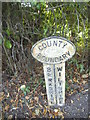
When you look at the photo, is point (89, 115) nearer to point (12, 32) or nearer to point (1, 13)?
point (12, 32)

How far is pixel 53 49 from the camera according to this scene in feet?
4.66

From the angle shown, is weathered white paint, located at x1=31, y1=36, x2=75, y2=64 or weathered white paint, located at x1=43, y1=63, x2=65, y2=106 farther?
weathered white paint, located at x1=43, y1=63, x2=65, y2=106

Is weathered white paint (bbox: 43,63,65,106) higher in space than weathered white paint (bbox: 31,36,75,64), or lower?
lower

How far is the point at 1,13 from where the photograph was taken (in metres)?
1.75

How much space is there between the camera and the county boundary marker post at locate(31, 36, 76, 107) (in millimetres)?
1389

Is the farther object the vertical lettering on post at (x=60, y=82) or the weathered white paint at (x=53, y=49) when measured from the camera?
the vertical lettering on post at (x=60, y=82)

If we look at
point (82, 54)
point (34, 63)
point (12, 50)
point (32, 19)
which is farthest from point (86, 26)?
point (12, 50)

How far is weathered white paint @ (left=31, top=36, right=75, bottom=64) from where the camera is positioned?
138 centimetres

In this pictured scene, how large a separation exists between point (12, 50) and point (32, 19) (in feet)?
1.39

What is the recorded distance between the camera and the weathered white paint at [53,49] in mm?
1382

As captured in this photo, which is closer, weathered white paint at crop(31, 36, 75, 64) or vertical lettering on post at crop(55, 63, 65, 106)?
weathered white paint at crop(31, 36, 75, 64)

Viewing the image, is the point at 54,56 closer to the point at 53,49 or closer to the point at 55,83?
the point at 53,49

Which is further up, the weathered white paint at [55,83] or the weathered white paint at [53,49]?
the weathered white paint at [53,49]

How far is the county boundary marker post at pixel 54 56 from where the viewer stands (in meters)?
1.39
